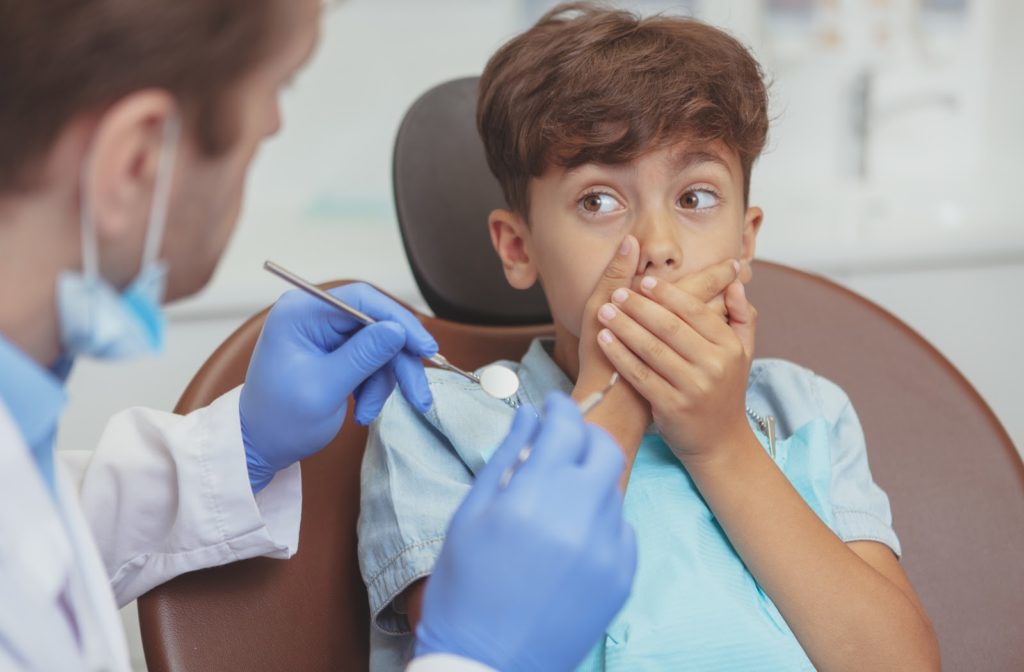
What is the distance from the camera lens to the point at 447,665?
28.0 inches

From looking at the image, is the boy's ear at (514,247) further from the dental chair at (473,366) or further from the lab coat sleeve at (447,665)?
the lab coat sleeve at (447,665)

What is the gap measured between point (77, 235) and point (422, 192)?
2.26 ft

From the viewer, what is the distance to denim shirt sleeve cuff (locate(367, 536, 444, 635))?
3.24 ft

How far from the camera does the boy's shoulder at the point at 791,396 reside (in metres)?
1.18

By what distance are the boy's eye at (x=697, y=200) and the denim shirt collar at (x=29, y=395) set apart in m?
0.61

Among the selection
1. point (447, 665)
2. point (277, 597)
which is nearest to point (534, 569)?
point (447, 665)

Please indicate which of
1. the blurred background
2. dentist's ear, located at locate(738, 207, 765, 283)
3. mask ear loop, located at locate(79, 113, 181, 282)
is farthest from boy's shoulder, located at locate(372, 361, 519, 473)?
the blurred background

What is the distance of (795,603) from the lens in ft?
3.24

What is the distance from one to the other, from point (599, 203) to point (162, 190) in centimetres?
50

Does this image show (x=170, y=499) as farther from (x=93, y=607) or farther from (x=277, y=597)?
(x=93, y=607)

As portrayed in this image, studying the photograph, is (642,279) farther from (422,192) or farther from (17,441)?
(17,441)

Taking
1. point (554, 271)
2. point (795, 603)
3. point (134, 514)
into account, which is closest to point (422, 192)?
point (554, 271)

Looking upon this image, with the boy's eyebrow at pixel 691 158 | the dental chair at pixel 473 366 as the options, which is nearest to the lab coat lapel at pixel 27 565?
the dental chair at pixel 473 366

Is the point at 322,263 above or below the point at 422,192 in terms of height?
below
